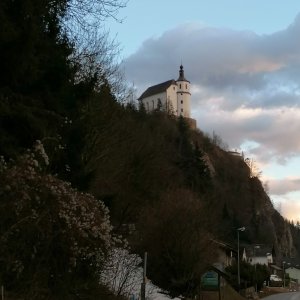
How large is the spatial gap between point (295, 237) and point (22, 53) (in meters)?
194

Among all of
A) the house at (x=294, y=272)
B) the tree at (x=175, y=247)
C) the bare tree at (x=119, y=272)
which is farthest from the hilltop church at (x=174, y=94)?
the bare tree at (x=119, y=272)

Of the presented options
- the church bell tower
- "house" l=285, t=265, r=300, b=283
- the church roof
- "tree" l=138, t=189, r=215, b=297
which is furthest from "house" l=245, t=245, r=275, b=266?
"tree" l=138, t=189, r=215, b=297

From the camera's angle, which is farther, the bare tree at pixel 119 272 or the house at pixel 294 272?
the house at pixel 294 272

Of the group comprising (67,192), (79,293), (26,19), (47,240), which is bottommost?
(79,293)

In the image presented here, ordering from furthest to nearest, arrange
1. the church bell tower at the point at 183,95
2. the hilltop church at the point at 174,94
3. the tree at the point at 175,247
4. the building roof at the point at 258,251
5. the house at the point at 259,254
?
1. the church bell tower at the point at 183,95
2. the hilltop church at the point at 174,94
3. the house at the point at 259,254
4. the building roof at the point at 258,251
5. the tree at the point at 175,247

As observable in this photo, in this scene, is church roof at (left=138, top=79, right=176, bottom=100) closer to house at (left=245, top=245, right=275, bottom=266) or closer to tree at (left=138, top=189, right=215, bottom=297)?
house at (left=245, top=245, right=275, bottom=266)

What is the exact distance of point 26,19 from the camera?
1572 cm

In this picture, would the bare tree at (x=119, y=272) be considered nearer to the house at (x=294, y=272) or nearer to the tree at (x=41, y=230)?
the tree at (x=41, y=230)

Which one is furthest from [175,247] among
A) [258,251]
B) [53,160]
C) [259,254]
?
[259,254]

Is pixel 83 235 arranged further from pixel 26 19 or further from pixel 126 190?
pixel 126 190

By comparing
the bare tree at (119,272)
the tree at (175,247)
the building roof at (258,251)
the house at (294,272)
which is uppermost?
the building roof at (258,251)

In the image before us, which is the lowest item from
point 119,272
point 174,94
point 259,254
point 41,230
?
point 119,272

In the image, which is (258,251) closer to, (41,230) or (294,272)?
(294,272)

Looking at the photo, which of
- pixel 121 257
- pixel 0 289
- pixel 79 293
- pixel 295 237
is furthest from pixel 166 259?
pixel 295 237
